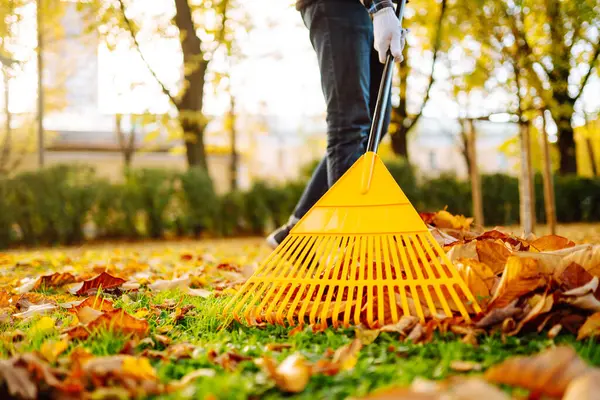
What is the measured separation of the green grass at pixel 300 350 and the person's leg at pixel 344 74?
0.99m

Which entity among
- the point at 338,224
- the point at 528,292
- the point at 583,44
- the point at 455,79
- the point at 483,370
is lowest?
the point at 483,370

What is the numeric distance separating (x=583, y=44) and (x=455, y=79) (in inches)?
104

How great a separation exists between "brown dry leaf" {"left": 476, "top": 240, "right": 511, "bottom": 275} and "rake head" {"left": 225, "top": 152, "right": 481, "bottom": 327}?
145 mm

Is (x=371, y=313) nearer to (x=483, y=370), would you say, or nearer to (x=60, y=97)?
(x=483, y=370)

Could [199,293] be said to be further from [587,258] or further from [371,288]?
[587,258]

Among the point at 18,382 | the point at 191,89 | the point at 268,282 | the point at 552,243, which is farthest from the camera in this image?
the point at 191,89

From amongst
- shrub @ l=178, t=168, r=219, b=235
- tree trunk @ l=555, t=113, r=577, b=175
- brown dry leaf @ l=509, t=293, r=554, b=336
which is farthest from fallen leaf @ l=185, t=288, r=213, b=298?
tree trunk @ l=555, t=113, r=577, b=175

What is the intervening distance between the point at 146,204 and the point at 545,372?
8802 mm

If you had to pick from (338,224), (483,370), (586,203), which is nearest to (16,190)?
(338,224)

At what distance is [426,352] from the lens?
1.39 metres

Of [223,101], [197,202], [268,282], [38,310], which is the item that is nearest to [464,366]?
[268,282]

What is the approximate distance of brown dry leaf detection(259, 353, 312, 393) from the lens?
113cm

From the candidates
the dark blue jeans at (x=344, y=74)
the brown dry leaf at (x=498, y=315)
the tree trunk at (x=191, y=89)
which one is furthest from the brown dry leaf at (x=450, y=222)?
the tree trunk at (x=191, y=89)

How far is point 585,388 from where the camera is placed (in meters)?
0.89
